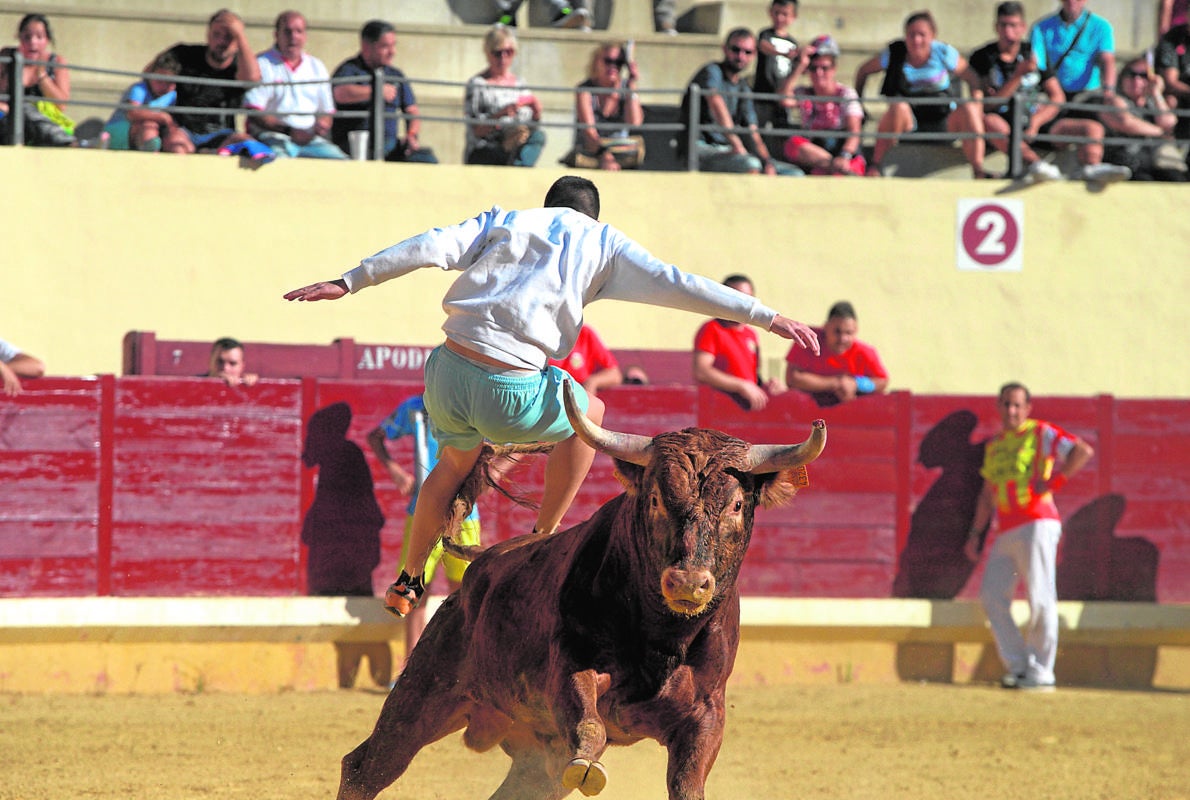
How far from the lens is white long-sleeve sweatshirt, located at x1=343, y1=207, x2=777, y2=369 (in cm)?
425

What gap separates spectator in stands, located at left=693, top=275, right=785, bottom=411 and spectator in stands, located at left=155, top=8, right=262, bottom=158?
10.0 feet

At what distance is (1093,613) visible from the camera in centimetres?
938

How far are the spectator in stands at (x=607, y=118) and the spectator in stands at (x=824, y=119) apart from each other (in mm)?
1024

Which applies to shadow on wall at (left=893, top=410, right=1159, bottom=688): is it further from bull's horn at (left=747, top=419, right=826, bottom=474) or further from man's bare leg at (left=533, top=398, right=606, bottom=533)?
bull's horn at (left=747, top=419, right=826, bottom=474)

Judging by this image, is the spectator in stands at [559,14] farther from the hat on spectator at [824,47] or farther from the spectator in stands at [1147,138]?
the spectator in stands at [1147,138]

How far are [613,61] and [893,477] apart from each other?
3.15 metres

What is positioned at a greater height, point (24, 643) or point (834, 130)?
point (834, 130)

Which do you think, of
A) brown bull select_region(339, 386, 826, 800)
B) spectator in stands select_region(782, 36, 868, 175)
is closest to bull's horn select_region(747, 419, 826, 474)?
brown bull select_region(339, 386, 826, 800)

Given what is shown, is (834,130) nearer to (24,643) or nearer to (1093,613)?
(1093,613)

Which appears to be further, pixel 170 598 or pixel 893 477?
pixel 893 477

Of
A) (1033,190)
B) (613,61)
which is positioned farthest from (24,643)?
(1033,190)

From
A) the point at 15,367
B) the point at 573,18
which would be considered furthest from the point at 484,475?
the point at 573,18

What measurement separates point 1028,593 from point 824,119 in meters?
3.52

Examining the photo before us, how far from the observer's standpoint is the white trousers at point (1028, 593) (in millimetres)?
8906
